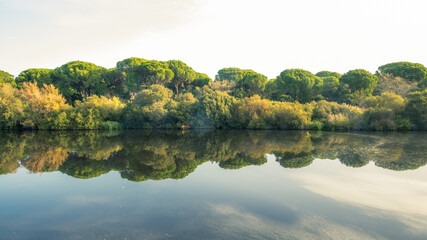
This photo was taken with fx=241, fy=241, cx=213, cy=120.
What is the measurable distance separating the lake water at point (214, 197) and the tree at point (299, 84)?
1276 inches

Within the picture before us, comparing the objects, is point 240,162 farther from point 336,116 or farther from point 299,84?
point 299,84

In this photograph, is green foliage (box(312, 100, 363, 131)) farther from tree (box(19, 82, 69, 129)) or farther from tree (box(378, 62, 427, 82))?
tree (box(19, 82, 69, 129))

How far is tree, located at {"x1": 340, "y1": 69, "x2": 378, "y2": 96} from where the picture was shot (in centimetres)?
4053

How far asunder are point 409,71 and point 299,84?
61.7 feet

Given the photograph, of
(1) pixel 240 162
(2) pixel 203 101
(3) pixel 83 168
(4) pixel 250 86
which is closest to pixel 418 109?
(4) pixel 250 86

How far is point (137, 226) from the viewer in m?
5.20

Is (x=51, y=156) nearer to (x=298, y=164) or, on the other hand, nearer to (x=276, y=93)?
(x=298, y=164)

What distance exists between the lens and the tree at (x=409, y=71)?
40875 mm

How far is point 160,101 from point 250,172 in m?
27.1

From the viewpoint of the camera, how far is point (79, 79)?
1770 inches

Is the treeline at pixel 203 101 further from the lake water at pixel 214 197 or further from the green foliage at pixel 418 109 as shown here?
the lake water at pixel 214 197

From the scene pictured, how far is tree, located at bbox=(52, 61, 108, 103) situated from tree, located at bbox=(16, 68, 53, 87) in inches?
50.6

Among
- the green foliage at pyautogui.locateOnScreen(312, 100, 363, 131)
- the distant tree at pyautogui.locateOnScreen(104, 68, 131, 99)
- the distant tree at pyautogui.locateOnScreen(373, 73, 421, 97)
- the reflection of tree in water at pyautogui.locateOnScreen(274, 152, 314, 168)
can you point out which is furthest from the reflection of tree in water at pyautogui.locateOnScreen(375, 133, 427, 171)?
the distant tree at pyautogui.locateOnScreen(104, 68, 131, 99)

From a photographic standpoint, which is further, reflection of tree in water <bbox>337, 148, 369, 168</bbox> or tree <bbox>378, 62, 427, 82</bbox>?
tree <bbox>378, 62, 427, 82</bbox>
